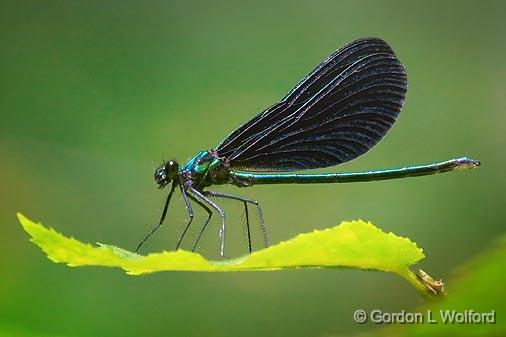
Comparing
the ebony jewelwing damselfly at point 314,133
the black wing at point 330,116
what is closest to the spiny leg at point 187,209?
the ebony jewelwing damselfly at point 314,133

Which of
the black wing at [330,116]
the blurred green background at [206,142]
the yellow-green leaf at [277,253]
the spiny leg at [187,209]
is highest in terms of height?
the blurred green background at [206,142]

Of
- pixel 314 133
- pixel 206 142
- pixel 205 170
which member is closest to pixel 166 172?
pixel 205 170

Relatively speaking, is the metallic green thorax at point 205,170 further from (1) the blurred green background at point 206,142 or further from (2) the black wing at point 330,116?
(1) the blurred green background at point 206,142

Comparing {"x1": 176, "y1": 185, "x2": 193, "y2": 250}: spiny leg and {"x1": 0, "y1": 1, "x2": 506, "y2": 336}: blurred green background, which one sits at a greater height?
{"x1": 0, "y1": 1, "x2": 506, "y2": 336}: blurred green background

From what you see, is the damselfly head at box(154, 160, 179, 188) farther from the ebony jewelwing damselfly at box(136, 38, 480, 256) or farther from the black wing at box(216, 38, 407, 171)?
the black wing at box(216, 38, 407, 171)

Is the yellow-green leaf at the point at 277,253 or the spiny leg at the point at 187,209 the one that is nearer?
the yellow-green leaf at the point at 277,253

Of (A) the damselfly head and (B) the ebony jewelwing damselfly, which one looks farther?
(A) the damselfly head

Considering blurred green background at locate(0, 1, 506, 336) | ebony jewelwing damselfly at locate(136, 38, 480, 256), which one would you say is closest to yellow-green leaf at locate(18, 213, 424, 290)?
ebony jewelwing damselfly at locate(136, 38, 480, 256)
